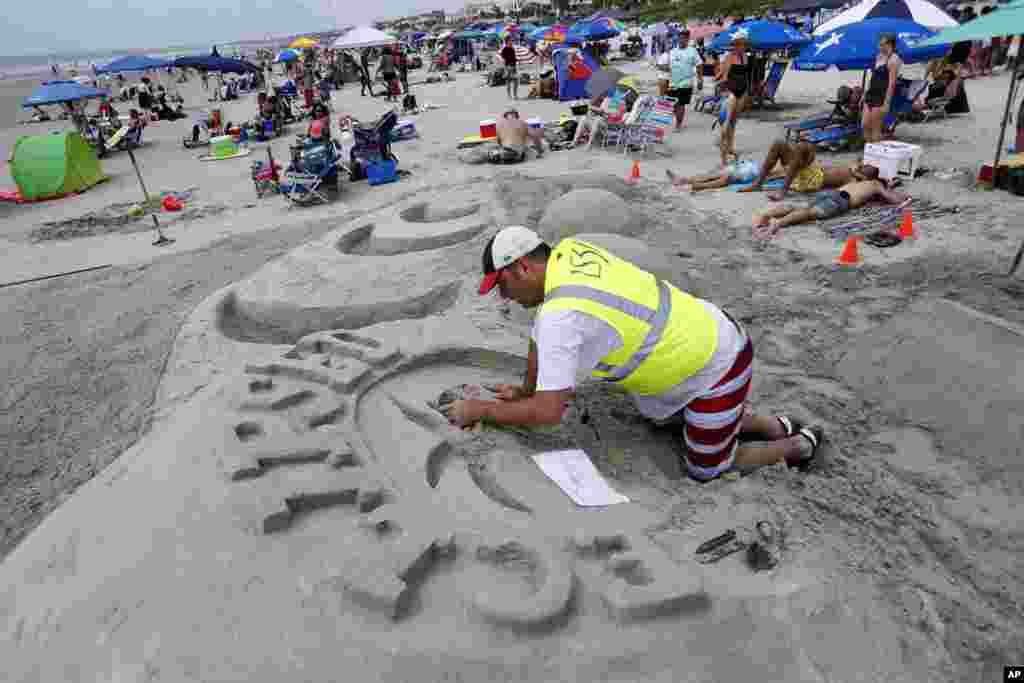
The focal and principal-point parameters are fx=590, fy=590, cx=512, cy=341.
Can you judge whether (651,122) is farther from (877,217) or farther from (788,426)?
(788,426)

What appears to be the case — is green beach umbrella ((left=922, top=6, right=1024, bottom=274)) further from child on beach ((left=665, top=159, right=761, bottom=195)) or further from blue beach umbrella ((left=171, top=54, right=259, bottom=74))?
blue beach umbrella ((left=171, top=54, right=259, bottom=74))

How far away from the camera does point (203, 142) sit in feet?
52.9

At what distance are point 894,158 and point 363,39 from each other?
17.5 m

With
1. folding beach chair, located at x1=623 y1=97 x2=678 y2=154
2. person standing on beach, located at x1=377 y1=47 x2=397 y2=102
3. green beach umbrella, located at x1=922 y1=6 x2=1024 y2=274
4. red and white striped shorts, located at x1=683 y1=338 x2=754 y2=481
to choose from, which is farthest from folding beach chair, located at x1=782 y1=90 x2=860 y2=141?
person standing on beach, located at x1=377 y1=47 x2=397 y2=102

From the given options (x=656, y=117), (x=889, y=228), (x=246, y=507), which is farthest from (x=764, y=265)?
(x=656, y=117)

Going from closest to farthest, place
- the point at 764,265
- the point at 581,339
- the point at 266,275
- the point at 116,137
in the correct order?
the point at 581,339 < the point at 764,265 < the point at 266,275 < the point at 116,137

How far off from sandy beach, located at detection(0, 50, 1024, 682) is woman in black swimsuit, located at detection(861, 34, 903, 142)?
2601 millimetres

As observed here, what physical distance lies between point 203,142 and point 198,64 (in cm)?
269

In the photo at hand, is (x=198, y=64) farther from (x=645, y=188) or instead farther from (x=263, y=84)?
(x=645, y=188)

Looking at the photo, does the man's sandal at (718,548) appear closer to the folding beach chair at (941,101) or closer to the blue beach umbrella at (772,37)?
the folding beach chair at (941,101)

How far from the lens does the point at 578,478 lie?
8.90 ft

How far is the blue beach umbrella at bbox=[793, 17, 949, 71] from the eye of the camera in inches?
333

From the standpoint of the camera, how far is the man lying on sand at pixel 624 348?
2.31 metres

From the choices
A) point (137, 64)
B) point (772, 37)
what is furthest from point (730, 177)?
point (137, 64)
